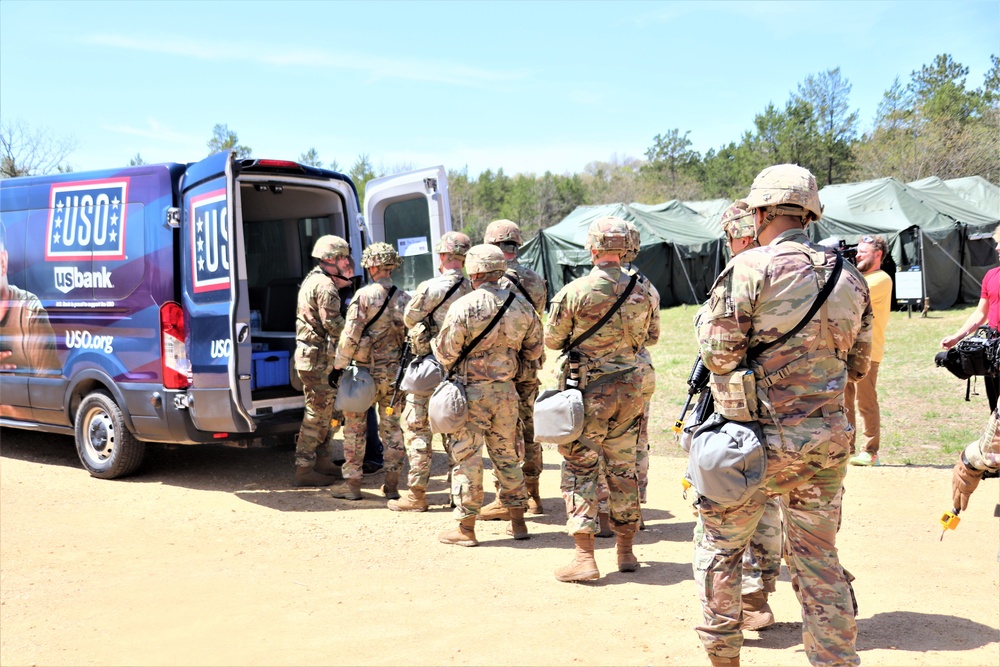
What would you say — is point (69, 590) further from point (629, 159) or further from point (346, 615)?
point (629, 159)

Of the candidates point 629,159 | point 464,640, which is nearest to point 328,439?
point 464,640

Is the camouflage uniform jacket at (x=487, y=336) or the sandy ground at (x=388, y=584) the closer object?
the sandy ground at (x=388, y=584)

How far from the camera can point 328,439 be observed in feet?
23.6

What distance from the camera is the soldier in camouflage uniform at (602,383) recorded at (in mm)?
4660

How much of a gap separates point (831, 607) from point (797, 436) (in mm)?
662

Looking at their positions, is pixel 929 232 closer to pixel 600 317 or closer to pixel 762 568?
pixel 600 317

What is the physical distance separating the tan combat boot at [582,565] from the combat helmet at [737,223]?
1847 mm

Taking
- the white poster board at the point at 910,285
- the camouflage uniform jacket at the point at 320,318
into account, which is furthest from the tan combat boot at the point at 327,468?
the white poster board at the point at 910,285

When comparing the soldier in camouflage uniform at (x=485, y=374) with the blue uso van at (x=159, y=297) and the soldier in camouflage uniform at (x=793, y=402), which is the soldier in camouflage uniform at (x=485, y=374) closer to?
the blue uso van at (x=159, y=297)

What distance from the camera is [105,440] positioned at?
22.2 ft

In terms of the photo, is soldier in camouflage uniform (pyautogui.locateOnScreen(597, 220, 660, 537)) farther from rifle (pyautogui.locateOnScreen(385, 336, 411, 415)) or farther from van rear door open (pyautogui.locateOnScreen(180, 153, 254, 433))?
van rear door open (pyautogui.locateOnScreen(180, 153, 254, 433))

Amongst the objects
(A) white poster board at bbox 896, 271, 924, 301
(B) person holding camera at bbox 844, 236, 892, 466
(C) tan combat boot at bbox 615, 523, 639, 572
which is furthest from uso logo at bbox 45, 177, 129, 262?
(A) white poster board at bbox 896, 271, 924, 301

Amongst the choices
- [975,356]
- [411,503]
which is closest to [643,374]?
[975,356]

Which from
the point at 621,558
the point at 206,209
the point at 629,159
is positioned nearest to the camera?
the point at 621,558
